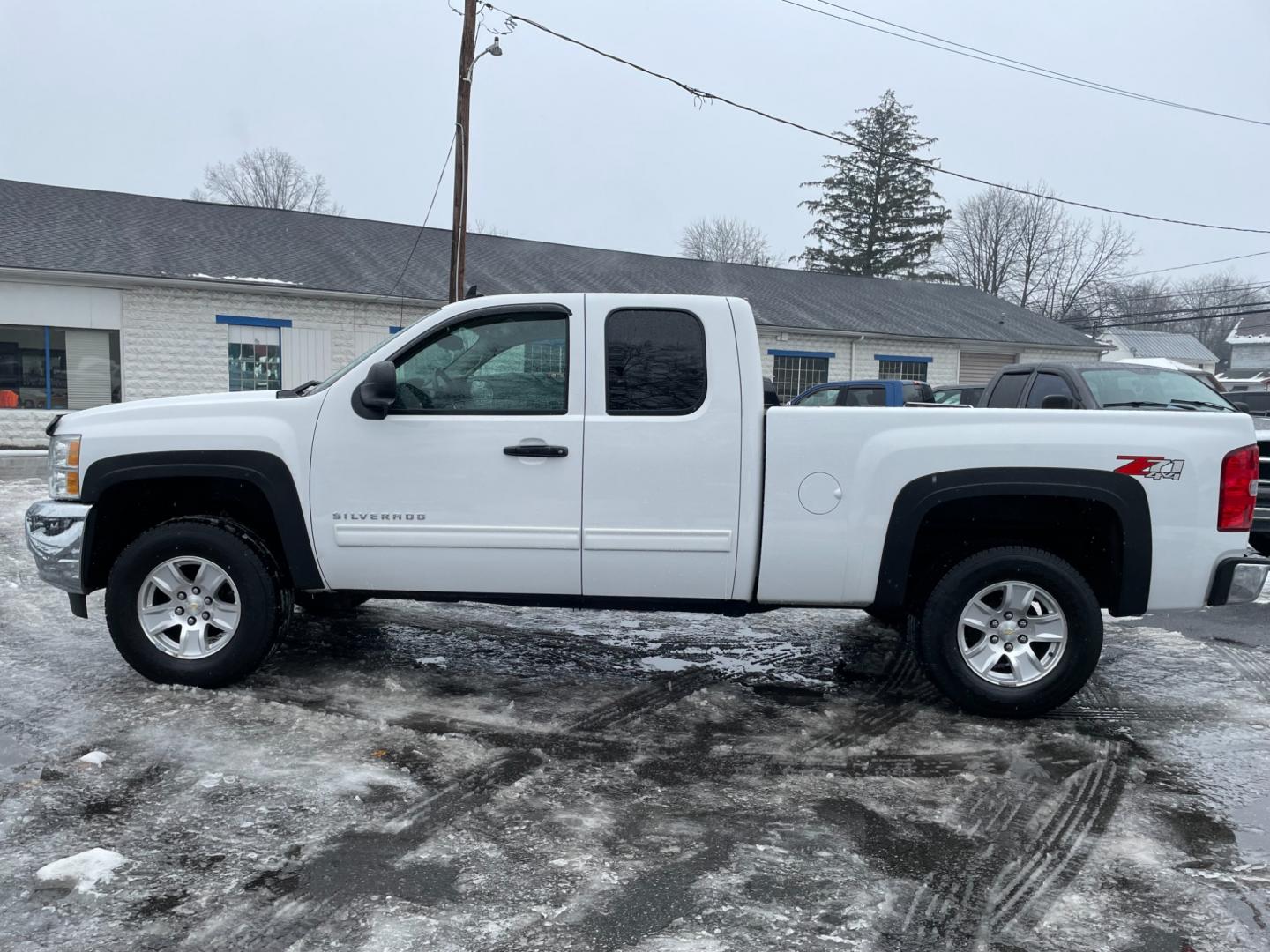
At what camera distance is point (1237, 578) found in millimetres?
4816

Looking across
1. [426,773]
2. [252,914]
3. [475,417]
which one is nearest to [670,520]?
[475,417]

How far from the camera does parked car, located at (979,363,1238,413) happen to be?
8922 millimetres

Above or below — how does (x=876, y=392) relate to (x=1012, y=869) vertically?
above

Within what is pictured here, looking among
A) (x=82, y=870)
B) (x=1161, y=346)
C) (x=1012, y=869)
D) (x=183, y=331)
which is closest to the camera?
(x=82, y=870)

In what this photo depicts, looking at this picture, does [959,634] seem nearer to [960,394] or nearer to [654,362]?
[654,362]

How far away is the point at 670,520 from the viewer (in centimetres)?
495

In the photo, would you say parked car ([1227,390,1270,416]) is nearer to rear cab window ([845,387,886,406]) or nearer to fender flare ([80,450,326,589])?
rear cab window ([845,387,886,406])

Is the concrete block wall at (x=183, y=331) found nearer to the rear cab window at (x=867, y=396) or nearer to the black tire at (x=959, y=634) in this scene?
the rear cab window at (x=867, y=396)

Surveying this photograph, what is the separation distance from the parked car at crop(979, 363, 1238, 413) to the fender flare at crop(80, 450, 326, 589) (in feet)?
20.8

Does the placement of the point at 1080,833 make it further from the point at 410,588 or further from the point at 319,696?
the point at 319,696

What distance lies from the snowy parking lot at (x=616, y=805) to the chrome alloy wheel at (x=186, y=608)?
24 cm

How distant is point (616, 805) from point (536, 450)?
1762mm

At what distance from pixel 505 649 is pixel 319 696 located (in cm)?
137

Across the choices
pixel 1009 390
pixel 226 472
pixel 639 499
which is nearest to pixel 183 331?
pixel 1009 390
